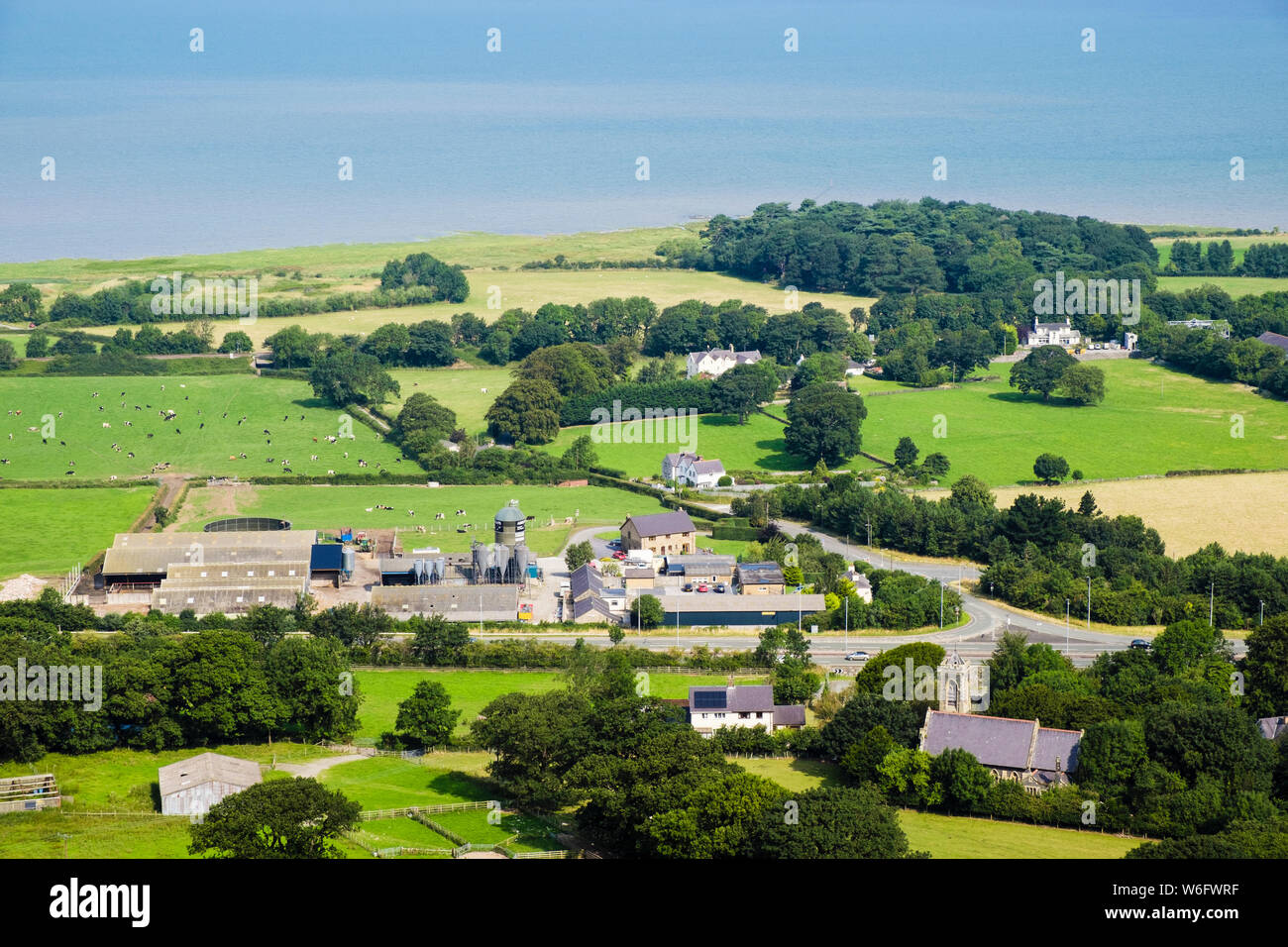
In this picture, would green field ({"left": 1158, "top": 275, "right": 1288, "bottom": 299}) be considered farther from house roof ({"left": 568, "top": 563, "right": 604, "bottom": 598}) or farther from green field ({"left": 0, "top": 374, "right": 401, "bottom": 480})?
house roof ({"left": 568, "top": 563, "right": 604, "bottom": 598})

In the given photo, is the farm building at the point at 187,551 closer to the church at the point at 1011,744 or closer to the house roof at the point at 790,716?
the house roof at the point at 790,716

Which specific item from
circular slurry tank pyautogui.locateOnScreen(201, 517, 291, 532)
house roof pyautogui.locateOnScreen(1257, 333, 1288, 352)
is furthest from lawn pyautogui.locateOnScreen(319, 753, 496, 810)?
house roof pyautogui.locateOnScreen(1257, 333, 1288, 352)

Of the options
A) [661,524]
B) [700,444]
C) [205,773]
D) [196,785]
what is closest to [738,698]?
[205,773]

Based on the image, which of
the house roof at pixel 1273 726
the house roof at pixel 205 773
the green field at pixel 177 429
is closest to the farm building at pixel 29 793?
the house roof at pixel 205 773

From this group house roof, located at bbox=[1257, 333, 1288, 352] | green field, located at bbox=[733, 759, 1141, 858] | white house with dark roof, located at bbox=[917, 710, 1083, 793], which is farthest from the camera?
house roof, located at bbox=[1257, 333, 1288, 352]
